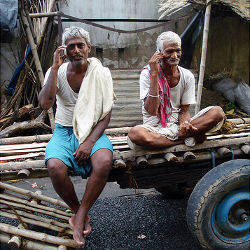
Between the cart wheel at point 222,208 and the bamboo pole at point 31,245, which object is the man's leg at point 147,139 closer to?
the cart wheel at point 222,208

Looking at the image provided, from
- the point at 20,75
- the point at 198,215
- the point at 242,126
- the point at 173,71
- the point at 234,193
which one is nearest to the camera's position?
the point at 198,215

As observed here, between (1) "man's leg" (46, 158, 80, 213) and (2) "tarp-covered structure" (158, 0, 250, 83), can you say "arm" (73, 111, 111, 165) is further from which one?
(2) "tarp-covered structure" (158, 0, 250, 83)

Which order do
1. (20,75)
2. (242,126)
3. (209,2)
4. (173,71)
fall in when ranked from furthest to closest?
(20,75) < (209,2) < (242,126) < (173,71)

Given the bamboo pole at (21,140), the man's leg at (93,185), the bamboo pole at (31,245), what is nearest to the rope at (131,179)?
the man's leg at (93,185)

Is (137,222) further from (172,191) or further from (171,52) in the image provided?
(171,52)

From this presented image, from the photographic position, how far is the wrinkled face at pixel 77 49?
2617 mm

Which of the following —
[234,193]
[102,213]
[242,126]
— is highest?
[242,126]

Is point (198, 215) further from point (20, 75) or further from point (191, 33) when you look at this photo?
point (20, 75)

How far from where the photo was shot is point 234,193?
233 centimetres

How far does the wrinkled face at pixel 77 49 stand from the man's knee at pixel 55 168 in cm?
102

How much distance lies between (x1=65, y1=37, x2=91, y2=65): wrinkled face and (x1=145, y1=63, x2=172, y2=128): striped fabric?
0.72 m

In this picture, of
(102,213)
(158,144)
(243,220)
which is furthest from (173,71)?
(102,213)

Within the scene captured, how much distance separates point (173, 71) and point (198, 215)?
1514 millimetres

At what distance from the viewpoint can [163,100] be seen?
114 inches
